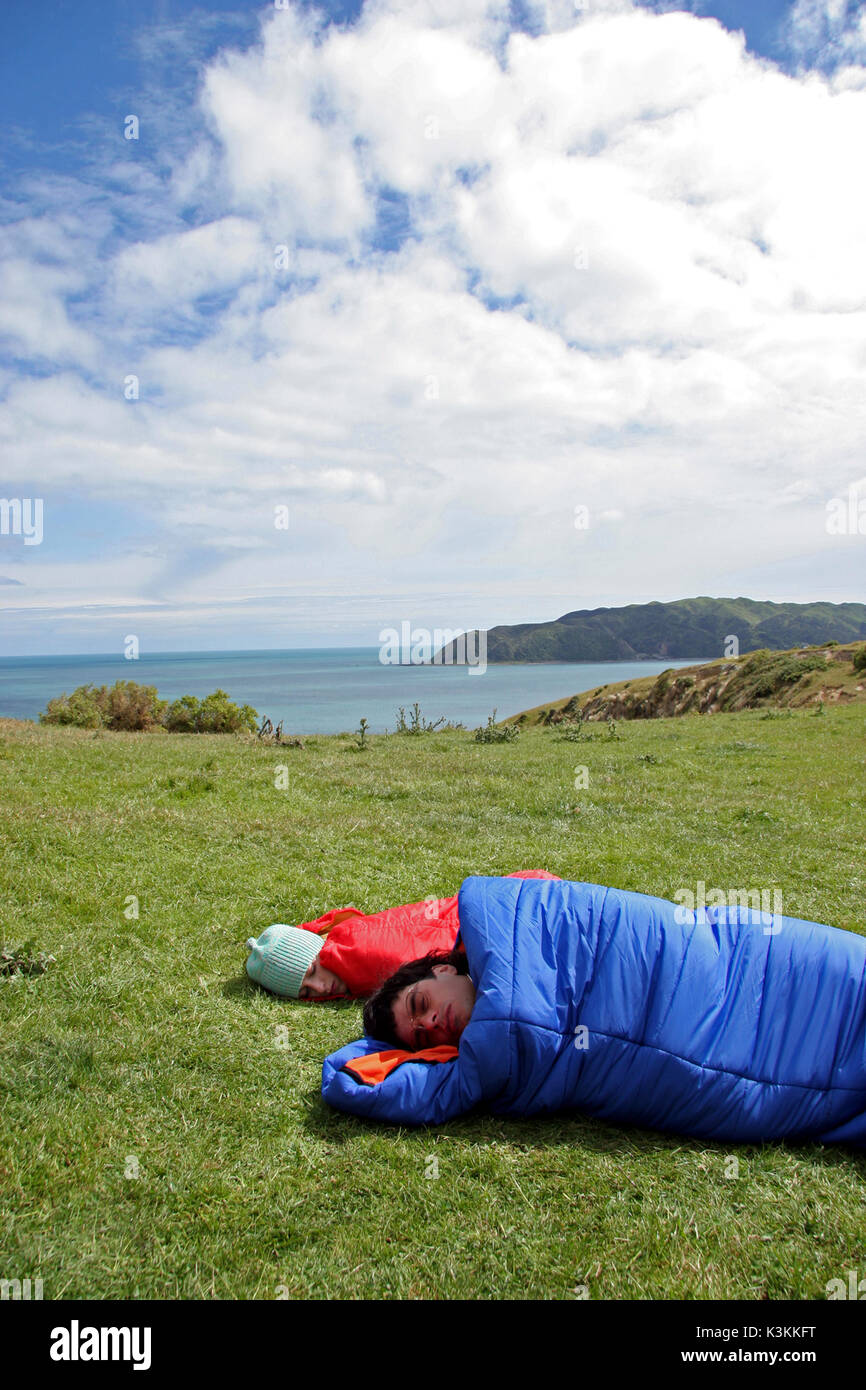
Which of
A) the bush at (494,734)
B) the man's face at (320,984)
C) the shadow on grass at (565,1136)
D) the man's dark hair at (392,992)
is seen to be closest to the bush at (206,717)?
the bush at (494,734)

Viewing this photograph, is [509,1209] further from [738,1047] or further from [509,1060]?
[738,1047]

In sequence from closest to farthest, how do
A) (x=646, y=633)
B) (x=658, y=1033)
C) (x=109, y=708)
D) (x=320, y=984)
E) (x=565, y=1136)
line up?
(x=658, y=1033)
(x=565, y=1136)
(x=320, y=984)
(x=109, y=708)
(x=646, y=633)

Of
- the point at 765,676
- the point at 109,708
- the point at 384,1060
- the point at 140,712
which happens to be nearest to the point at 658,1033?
the point at 384,1060

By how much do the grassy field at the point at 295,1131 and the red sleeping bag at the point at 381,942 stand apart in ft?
0.81

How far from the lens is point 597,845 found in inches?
358

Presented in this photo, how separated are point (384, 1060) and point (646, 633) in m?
178

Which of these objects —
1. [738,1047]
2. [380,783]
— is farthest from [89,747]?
[738,1047]

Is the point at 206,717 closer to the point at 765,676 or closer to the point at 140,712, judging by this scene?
the point at 140,712

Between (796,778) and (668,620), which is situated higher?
(668,620)

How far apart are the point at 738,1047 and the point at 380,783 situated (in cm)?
971

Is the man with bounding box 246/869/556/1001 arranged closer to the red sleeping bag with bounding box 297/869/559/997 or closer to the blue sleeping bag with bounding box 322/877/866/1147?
the red sleeping bag with bounding box 297/869/559/997

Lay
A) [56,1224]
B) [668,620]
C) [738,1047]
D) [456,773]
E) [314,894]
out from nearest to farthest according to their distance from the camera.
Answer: [56,1224], [738,1047], [314,894], [456,773], [668,620]

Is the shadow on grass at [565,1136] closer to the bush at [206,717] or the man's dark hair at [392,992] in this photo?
the man's dark hair at [392,992]

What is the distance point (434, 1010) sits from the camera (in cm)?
427
